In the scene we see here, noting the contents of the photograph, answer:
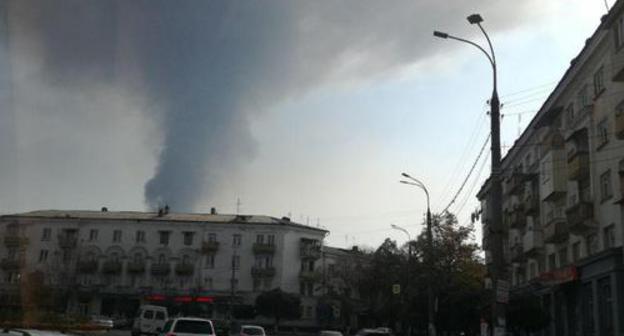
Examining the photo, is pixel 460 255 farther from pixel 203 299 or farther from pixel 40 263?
pixel 40 263

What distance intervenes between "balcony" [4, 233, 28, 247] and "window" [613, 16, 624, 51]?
153ft

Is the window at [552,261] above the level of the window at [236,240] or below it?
below

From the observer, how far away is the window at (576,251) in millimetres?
38316

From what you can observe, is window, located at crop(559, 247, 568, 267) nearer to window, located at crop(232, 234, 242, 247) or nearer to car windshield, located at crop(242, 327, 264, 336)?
car windshield, located at crop(242, 327, 264, 336)

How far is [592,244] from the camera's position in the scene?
36.2 metres

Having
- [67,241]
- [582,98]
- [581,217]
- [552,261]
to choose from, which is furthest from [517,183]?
[67,241]

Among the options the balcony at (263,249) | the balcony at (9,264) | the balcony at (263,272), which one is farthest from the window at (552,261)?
the balcony at (9,264)

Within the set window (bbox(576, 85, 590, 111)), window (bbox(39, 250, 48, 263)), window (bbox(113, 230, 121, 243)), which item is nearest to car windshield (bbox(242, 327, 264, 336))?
window (bbox(576, 85, 590, 111))

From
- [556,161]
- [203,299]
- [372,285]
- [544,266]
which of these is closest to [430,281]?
[544,266]

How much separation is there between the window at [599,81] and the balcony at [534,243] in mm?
13439

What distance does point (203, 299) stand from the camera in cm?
9106

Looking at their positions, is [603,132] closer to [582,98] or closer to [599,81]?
[599,81]

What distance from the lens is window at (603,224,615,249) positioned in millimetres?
33375

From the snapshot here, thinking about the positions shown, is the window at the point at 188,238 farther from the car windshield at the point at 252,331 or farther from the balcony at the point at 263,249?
the car windshield at the point at 252,331
